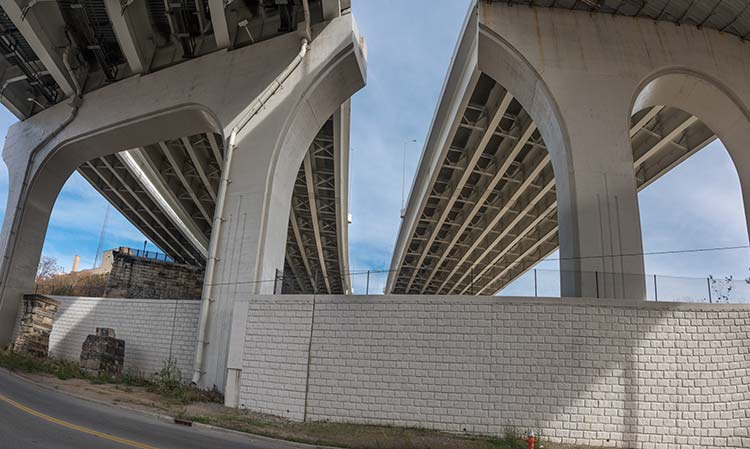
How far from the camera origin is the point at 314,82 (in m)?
18.9

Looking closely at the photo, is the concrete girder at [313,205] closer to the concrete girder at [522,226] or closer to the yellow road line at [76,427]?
the concrete girder at [522,226]

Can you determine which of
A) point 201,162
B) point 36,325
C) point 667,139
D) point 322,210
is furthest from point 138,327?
point 667,139

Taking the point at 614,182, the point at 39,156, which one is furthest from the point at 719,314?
the point at 39,156

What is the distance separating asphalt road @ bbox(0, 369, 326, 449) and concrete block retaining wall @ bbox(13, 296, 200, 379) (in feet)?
18.4

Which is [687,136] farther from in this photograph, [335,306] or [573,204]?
[335,306]

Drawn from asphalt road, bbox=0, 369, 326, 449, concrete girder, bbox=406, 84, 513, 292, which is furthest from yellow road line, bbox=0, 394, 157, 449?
concrete girder, bbox=406, 84, 513, 292

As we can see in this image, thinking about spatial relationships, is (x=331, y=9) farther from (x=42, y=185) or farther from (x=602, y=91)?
(x=42, y=185)

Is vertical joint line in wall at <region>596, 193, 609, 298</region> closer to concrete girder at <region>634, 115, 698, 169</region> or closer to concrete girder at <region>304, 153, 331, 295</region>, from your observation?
concrete girder at <region>634, 115, 698, 169</region>

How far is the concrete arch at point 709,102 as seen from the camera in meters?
16.5

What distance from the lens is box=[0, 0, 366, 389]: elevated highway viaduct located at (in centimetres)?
1758

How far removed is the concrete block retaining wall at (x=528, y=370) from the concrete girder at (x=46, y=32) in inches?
641

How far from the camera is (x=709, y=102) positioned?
56.6 ft

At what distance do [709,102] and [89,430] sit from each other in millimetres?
20304

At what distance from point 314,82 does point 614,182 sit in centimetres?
1099
